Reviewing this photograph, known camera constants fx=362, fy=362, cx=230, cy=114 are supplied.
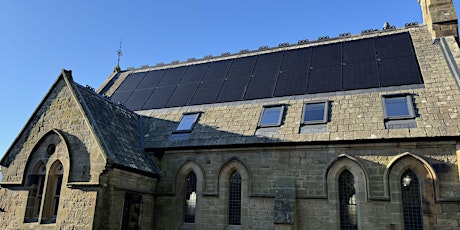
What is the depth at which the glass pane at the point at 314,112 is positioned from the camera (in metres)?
15.9

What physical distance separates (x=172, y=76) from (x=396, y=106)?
45.7ft

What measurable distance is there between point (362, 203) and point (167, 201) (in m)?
8.52

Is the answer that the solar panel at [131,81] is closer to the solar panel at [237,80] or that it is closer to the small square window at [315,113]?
the solar panel at [237,80]

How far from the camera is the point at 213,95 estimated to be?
65.6 ft

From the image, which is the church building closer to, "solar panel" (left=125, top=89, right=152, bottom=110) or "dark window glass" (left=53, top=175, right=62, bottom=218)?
"dark window glass" (left=53, top=175, right=62, bottom=218)

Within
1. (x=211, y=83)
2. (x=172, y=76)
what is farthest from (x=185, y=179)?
(x=172, y=76)

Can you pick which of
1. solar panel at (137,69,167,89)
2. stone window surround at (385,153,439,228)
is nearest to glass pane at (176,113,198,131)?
solar panel at (137,69,167,89)

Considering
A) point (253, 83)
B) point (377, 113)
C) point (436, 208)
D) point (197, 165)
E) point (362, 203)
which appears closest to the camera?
point (436, 208)

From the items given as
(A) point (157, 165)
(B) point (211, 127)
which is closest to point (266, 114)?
(B) point (211, 127)

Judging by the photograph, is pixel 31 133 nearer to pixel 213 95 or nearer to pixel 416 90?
pixel 213 95

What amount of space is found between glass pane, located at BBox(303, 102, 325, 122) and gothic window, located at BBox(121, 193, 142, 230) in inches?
319

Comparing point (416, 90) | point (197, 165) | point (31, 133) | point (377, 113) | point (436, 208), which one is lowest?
point (436, 208)

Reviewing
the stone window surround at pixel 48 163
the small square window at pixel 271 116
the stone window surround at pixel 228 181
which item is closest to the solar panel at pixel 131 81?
the stone window surround at pixel 48 163

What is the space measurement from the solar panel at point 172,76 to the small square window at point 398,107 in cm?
1261
